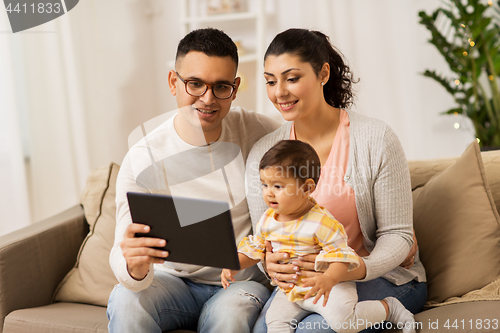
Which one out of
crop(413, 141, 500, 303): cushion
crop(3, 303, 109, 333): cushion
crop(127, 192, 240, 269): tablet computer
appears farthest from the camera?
crop(3, 303, 109, 333): cushion

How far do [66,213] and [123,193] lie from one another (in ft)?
2.13

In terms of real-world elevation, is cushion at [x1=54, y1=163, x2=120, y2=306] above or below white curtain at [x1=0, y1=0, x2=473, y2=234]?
below

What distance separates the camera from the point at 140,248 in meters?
1.14

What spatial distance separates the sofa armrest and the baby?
2.85 ft

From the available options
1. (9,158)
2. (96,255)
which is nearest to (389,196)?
(96,255)

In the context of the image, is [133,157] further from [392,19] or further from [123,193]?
[392,19]

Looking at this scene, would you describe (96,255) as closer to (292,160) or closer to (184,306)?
(184,306)

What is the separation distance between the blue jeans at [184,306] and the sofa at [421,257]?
25cm

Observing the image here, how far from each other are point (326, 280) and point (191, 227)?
1.15ft

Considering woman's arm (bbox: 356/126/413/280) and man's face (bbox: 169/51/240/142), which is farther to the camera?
man's face (bbox: 169/51/240/142)

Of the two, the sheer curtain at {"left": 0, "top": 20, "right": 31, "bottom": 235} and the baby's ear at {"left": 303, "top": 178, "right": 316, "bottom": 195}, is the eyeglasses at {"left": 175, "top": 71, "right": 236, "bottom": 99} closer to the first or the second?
the baby's ear at {"left": 303, "top": 178, "right": 316, "bottom": 195}

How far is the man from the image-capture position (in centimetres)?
133

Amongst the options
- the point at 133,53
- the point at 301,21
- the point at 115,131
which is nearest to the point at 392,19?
the point at 301,21

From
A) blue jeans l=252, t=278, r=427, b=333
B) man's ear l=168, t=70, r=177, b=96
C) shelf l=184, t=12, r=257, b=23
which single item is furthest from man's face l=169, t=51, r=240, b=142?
shelf l=184, t=12, r=257, b=23
